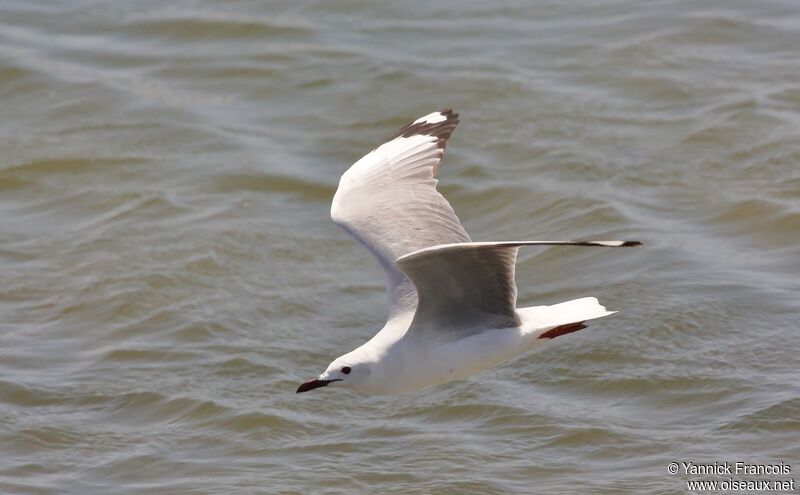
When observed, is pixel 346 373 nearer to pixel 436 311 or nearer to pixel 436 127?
pixel 436 311

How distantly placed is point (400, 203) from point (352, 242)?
8.08ft

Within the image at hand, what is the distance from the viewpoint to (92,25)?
12500mm

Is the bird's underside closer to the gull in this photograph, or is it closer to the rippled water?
the gull

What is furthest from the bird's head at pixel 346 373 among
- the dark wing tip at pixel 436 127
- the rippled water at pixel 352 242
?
the dark wing tip at pixel 436 127

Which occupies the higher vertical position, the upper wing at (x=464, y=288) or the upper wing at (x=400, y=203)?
the upper wing at (x=400, y=203)

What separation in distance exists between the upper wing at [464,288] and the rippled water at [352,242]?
2.78 ft

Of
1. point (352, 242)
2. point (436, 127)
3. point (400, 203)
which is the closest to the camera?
point (400, 203)

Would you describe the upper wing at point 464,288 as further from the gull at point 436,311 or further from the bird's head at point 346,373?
the bird's head at point 346,373

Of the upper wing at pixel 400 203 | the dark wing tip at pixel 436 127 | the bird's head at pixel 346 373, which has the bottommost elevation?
the bird's head at pixel 346 373

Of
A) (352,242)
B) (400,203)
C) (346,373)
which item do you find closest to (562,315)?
(346,373)

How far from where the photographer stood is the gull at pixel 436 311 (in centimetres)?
548

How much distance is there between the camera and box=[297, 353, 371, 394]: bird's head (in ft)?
18.6

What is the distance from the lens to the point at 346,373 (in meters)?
5.70

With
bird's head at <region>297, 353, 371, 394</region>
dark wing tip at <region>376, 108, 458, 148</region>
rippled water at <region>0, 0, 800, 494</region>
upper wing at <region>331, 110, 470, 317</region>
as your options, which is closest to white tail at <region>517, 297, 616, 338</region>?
upper wing at <region>331, 110, 470, 317</region>
